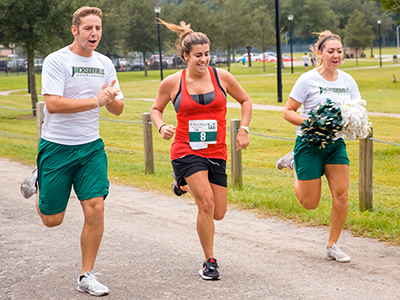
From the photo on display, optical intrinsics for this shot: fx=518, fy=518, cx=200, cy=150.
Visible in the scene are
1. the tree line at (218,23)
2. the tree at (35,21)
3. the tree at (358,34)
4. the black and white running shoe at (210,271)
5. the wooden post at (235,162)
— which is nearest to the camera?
the black and white running shoe at (210,271)

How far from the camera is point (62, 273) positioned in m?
4.88

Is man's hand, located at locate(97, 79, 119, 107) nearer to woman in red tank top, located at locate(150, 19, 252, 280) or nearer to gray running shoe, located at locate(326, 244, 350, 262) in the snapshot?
woman in red tank top, located at locate(150, 19, 252, 280)

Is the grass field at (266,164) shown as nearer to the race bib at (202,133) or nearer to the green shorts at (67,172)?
the race bib at (202,133)

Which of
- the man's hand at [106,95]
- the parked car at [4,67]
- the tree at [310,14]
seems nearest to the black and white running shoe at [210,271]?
the man's hand at [106,95]

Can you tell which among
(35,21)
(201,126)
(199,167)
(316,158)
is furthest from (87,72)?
(35,21)

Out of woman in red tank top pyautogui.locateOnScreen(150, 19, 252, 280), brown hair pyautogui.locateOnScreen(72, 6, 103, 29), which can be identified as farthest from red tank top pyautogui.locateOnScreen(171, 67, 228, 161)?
brown hair pyautogui.locateOnScreen(72, 6, 103, 29)

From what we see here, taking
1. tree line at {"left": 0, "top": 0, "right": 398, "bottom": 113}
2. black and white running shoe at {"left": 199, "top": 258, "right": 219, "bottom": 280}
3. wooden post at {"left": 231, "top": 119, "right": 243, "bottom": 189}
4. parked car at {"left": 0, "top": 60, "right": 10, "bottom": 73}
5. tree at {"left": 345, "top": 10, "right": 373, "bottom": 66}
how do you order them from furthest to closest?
tree at {"left": 345, "top": 10, "right": 373, "bottom": 66}
parked car at {"left": 0, "top": 60, "right": 10, "bottom": 73}
tree line at {"left": 0, "top": 0, "right": 398, "bottom": 113}
wooden post at {"left": 231, "top": 119, "right": 243, "bottom": 189}
black and white running shoe at {"left": 199, "top": 258, "right": 219, "bottom": 280}

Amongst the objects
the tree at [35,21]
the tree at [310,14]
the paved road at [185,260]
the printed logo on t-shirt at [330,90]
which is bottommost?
the paved road at [185,260]

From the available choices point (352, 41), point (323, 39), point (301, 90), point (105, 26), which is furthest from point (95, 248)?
point (352, 41)

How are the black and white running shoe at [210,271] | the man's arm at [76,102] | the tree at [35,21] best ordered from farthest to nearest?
the tree at [35,21] < the black and white running shoe at [210,271] < the man's arm at [76,102]

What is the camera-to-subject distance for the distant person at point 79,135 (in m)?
4.32

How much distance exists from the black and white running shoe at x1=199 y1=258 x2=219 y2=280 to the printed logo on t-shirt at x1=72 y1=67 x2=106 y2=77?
1.92 m

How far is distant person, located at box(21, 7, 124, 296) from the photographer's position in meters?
4.32

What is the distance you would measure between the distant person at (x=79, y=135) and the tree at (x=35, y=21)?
17.6 m
